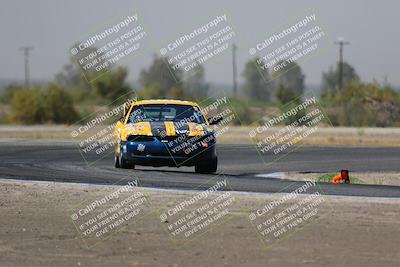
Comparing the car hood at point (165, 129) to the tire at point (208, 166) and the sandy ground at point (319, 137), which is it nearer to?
the tire at point (208, 166)

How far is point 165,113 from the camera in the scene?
66.6 ft

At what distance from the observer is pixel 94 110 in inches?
2817

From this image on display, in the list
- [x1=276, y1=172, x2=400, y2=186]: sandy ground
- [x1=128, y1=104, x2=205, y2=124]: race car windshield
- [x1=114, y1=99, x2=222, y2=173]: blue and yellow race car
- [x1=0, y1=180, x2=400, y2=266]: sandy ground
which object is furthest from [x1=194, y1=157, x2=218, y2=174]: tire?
[x1=0, y1=180, x2=400, y2=266]: sandy ground

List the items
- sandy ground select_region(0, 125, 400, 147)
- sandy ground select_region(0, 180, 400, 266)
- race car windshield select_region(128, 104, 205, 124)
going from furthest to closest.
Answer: sandy ground select_region(0, 125, 400, 147) → race car windshield select_region(128, 104, 205, 124) → sandy ground select_region(0, 180, 400, 266)

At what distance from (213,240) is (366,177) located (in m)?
9.91

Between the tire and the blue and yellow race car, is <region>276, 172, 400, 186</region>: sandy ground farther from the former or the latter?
the blue and yellow race car

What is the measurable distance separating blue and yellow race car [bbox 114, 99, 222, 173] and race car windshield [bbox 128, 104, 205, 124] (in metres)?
0.04

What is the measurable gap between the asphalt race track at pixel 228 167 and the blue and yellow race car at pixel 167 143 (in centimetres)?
28

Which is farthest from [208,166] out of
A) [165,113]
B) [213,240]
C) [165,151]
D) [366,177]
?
[213,240]

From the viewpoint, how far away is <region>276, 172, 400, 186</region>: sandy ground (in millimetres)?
19638

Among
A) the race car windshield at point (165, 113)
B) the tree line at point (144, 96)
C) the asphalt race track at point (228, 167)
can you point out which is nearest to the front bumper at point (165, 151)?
the asphalt race track at point (228, 167)

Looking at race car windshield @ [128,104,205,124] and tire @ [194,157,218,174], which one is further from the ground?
race car windshield @ [128,104,205,124]

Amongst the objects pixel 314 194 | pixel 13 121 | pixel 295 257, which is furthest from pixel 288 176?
pixel 13 121

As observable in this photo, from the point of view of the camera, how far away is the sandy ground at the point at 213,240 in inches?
A: 398
